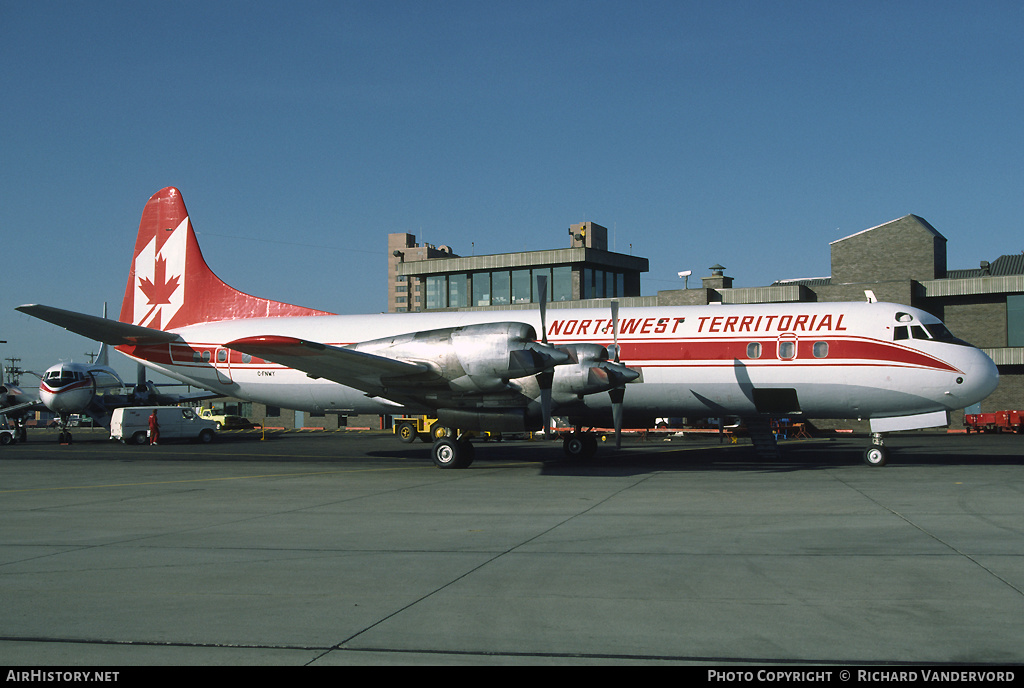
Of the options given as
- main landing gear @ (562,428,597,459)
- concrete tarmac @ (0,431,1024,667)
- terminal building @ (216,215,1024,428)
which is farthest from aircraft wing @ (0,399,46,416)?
main landing gear @ (562,428,597,459)

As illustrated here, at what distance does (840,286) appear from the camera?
5131cm

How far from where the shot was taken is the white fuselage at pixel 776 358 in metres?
20.2

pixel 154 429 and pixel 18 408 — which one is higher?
pixel 18 408

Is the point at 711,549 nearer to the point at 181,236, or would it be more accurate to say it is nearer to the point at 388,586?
the point at 388,586

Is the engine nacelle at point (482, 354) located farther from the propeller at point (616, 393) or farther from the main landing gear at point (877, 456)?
the main landing gear at point (877, 456)

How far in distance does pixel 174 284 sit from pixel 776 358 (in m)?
21.1

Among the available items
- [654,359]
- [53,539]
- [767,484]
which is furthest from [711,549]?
[654,359]

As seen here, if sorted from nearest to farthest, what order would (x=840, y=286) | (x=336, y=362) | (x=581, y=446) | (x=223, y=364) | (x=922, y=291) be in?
1. (x=336, y=362)
2. (x=581, y=446)
3. (x=223, y=364)
4. (x=922, y=291)
5. (x=840, y=286)

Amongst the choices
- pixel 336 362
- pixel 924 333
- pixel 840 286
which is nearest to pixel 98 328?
pixel 336 362

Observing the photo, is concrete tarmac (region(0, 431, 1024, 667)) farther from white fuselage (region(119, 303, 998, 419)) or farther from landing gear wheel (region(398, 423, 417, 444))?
landing gear wheel (region(398, 423, 417, 444))

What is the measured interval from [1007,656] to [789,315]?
17022 mm

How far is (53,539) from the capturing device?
→ 10.7 meters

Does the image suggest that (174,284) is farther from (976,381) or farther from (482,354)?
(976,381)

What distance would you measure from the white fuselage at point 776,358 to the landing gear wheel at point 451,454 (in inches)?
110
